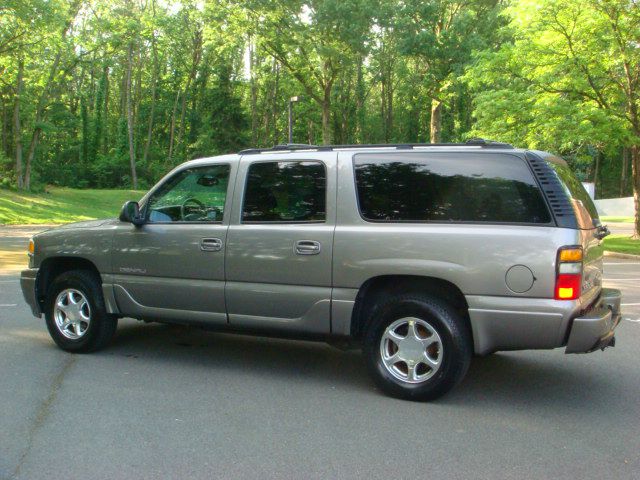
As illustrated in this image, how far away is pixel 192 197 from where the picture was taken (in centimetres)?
A: 600

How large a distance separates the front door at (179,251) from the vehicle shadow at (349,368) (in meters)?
0.61

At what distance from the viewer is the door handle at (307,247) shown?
17.2 feet

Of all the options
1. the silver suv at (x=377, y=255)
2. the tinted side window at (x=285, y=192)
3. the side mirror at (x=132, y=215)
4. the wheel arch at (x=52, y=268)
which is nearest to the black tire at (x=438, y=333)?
the silver suv at (x=377, y=255)

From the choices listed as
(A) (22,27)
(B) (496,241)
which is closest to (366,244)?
(B) (496,241)

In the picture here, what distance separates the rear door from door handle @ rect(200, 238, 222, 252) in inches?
4.2

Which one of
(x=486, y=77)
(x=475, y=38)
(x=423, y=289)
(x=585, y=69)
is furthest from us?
(x=475, y=38)

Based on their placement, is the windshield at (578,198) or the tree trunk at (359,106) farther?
the tree trunk at (359,106)

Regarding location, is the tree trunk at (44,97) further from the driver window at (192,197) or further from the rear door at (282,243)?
the rear door at (282,243)

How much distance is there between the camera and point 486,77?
75.3 ft

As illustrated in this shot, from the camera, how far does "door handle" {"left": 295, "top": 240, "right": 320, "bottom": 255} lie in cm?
525

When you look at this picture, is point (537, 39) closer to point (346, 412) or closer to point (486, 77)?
point (486, 77)

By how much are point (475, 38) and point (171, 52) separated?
36.8 meters

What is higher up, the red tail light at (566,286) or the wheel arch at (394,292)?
the red tail light at (566,286)

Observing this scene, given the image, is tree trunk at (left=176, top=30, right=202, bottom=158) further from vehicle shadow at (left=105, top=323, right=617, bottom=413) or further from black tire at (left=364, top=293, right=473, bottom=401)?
black tire at (left=364, top=293, right=473, bottom=401)
